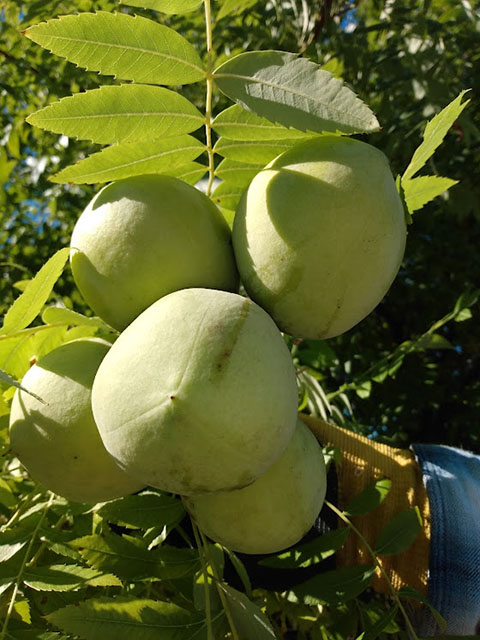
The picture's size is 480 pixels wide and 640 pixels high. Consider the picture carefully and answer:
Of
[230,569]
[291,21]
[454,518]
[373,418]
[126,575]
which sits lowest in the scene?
[373,418]

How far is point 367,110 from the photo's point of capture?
1037 millimetres

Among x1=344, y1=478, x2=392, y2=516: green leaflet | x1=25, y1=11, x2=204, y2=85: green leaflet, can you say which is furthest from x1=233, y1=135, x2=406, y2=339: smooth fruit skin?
x1=344, y1=478, x2=392, y2=516: green leaflet

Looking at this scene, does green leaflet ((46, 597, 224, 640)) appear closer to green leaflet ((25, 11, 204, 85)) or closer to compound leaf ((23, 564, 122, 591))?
compound leaf ((23, 564, 122, 591))

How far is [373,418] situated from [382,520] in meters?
1.92

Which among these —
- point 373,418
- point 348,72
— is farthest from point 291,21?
point 373,418

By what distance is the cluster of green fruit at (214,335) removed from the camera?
0.92 m

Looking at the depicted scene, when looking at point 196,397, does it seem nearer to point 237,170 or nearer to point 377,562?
point 237,170

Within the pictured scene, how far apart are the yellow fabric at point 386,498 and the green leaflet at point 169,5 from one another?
110 centimetres

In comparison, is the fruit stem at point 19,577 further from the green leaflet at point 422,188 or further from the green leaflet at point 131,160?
the green leaflet at point 422,188

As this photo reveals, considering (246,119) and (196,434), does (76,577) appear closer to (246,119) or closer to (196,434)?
(196,434)

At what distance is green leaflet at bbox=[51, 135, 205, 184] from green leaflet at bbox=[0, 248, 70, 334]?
0.16 meters

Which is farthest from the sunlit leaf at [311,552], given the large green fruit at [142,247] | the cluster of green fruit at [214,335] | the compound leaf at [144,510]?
the large green fruit at [142,247]

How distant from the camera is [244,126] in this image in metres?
1.29

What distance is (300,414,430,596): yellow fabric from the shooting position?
154 cm
